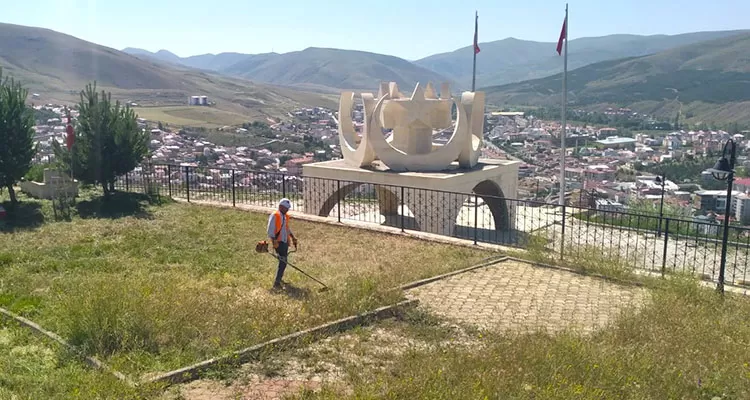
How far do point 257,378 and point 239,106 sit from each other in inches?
3587

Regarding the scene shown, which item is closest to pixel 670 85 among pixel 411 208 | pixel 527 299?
pixel 411 208

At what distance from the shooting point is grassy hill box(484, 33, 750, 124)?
273 ft

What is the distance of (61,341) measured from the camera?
A: 18.5 ft

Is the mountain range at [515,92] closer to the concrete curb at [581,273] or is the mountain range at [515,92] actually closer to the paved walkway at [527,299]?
the concrete curb at [581,273]

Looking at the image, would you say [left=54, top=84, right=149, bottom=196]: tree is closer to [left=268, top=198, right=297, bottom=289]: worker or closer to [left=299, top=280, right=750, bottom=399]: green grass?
[left=268, top=198, right=297, bottom=289]: worker

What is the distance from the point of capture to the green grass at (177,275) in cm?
567

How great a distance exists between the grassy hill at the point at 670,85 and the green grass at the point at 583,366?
73.5 metres

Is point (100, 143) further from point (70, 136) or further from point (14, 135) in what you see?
point (14, 135)

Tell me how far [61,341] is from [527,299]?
5.49 m

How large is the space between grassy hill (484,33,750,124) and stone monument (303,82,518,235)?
2495 inches

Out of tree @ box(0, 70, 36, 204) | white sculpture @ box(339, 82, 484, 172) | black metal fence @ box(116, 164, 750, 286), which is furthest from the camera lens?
white sculpture @ box(339, 82, 484, 172)

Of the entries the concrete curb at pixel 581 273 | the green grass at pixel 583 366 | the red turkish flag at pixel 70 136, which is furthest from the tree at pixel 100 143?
the green grass at pixel 583 366

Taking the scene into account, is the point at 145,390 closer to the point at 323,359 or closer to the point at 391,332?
the point at 323,359

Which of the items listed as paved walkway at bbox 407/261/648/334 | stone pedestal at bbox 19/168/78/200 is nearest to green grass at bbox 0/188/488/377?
stone pedestal at bbox 19/168/78/200
